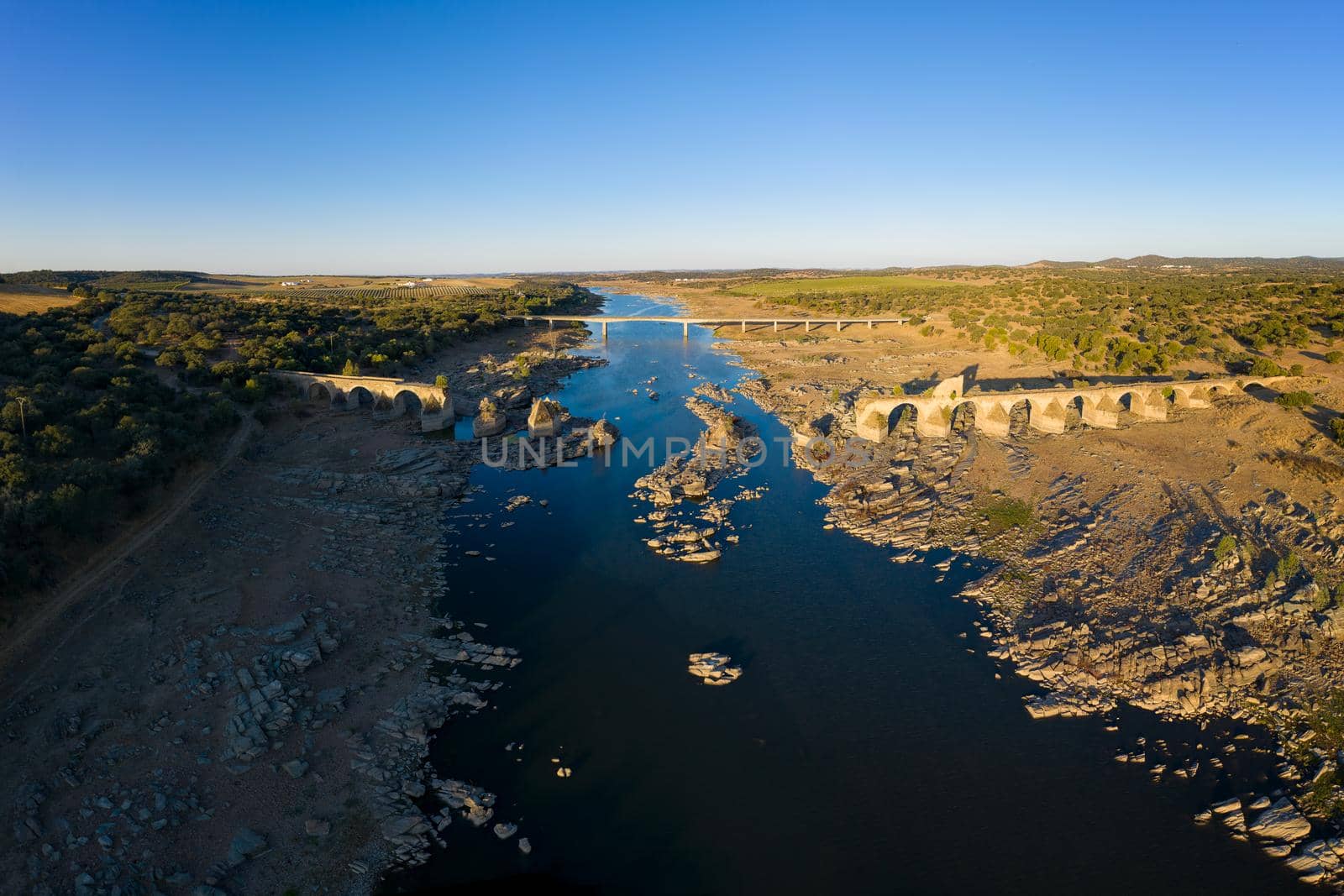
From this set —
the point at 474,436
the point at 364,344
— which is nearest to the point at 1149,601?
the point at 474,436

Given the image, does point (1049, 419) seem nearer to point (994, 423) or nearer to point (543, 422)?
point (994, 423)

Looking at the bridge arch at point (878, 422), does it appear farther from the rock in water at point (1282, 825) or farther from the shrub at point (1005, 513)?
the rock in water at point (1282, 825)

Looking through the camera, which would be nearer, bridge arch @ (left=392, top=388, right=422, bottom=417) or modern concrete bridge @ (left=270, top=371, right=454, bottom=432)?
modern concrete bridge @ (left=270, top=371, right=454, bottom=432)

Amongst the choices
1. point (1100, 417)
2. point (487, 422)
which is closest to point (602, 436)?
point (487, 422)

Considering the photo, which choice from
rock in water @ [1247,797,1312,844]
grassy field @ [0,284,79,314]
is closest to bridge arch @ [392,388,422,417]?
grassy field @ [0,284,79,314]

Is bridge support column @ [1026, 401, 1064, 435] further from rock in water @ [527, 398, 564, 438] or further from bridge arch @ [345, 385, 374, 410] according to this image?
bridge arch @ [345, 385, 374, 410]

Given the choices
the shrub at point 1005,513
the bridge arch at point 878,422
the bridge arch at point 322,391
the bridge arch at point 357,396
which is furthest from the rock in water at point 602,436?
the shrub at point 1005,513
